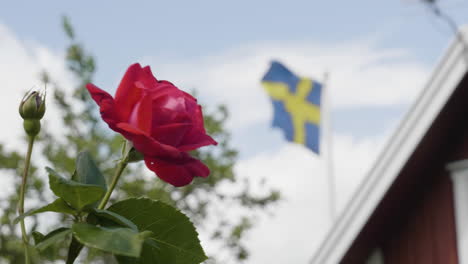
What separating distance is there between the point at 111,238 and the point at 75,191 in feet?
0.25

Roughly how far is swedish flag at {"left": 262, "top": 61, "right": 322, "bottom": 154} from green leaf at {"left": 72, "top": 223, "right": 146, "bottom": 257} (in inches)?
339

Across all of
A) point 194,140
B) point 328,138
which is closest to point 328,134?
point 328,138

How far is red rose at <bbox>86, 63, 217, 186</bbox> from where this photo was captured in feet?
2.07

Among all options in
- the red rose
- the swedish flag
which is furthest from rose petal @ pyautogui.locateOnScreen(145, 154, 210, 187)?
the swedish flag

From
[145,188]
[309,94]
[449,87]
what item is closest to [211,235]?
[145,188]

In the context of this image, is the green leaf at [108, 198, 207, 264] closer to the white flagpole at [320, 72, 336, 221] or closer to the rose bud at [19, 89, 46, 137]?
the rose bud at [19, 89, 46, 137]

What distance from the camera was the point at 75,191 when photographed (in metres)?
0.60

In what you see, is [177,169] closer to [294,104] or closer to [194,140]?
[194,140]

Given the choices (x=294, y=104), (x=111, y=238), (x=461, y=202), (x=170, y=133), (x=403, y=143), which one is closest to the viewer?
(x=111, y=238)

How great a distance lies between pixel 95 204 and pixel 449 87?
4.74 metres

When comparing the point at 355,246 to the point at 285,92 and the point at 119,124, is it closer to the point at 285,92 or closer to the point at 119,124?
the point at 285,92

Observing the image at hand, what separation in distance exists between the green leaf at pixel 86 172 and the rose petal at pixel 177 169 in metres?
0.05

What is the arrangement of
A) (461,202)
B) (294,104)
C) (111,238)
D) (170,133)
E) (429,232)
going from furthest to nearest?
(294,104) < (429,232) < (461,202) < (170,133) < (111,238)

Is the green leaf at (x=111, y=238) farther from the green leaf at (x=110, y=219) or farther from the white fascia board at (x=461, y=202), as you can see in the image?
the white fascia board at (x=461, y=202)
